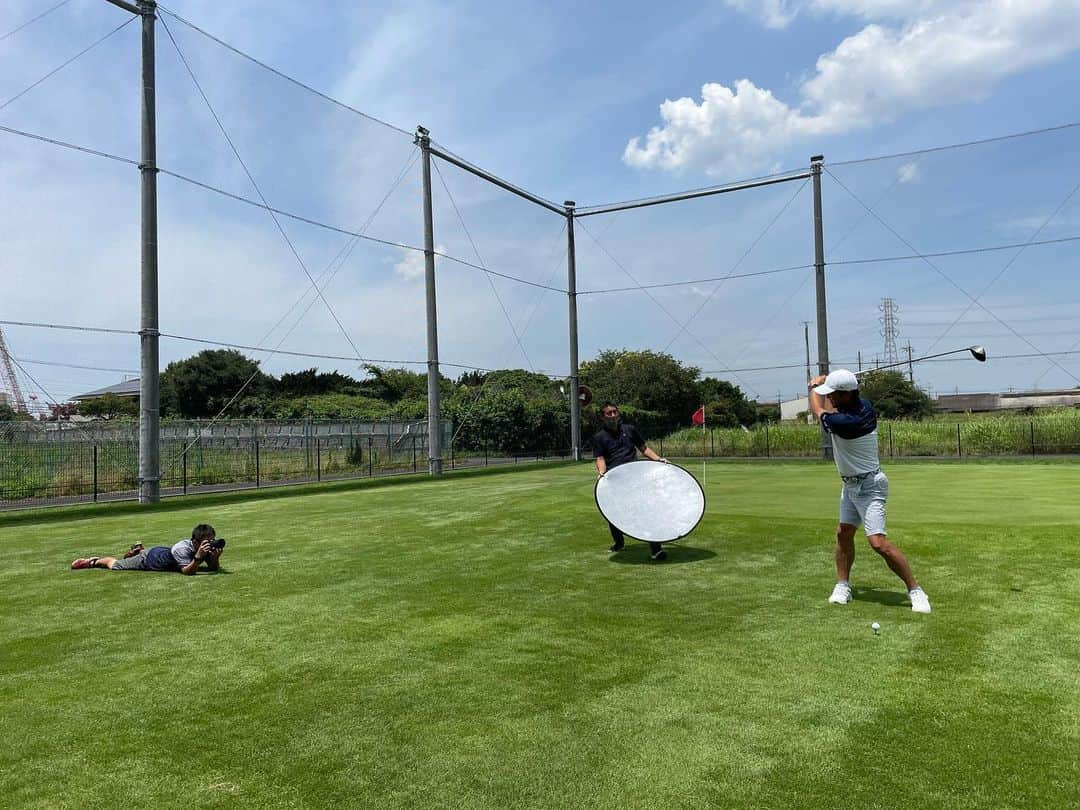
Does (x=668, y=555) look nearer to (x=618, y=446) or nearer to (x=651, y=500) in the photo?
(x=651, y=500)

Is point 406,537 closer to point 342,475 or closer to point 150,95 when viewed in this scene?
point 150,95

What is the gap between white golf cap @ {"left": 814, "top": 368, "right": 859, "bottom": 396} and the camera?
6.40m

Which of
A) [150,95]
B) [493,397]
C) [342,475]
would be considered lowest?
[342,475]

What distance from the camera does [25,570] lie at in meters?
9.51

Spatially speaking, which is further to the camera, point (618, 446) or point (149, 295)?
point (149, 295)

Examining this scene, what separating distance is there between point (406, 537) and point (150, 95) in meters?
14.6

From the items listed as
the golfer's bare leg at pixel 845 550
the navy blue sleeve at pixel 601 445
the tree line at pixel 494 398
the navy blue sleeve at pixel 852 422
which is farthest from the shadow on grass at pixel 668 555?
the tree line at pixel 494 398

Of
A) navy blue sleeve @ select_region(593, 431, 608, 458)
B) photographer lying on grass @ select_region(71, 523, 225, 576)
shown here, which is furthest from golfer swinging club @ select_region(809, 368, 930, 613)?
photographer lying on grass @ select_region(71, 523, 225, 576)

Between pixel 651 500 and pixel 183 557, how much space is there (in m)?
5.45

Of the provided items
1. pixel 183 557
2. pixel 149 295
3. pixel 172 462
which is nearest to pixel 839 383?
pixel 183 557

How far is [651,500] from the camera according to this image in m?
9.12

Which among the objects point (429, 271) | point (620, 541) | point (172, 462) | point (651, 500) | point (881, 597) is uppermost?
point (429, 271)

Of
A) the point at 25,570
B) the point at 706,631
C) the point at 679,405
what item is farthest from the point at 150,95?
the point at 679,405

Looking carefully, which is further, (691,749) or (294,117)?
(294,117)
